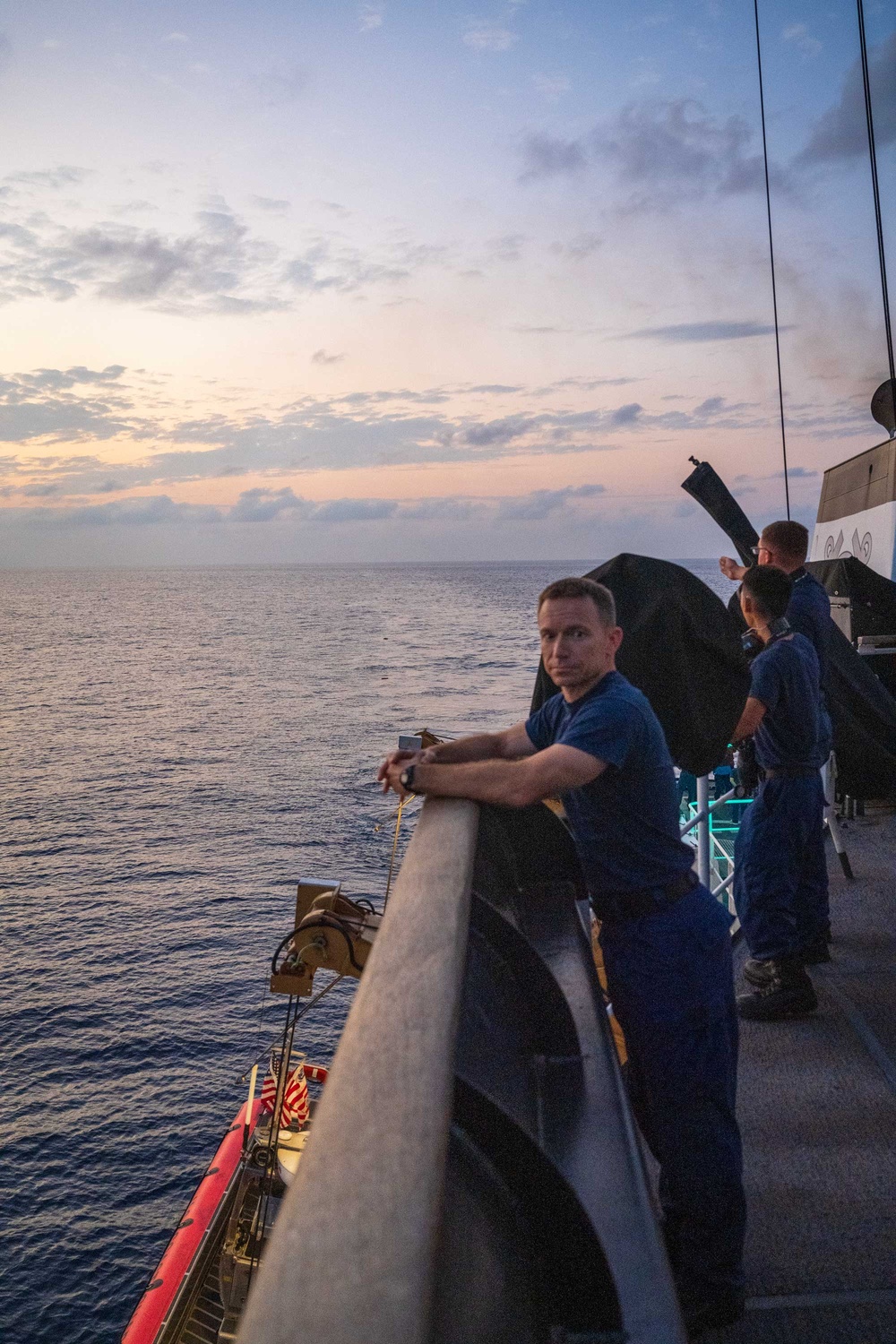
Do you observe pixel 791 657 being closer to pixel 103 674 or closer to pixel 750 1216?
pixel 750 1216

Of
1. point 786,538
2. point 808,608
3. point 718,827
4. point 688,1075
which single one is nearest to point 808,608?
point 808,608

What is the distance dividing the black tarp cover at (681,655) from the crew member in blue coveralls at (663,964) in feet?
3.55

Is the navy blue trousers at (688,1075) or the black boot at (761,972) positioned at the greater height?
the navy blue trousers at (688,1075)

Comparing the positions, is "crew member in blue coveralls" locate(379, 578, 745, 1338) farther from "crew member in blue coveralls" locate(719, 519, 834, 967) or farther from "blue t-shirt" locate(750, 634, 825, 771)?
"crew member in blue coveralls" locate(719, 519, 834, 967)

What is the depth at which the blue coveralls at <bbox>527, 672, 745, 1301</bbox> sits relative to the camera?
274cm

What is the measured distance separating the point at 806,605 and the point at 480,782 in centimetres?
377

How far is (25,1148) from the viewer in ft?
77.7

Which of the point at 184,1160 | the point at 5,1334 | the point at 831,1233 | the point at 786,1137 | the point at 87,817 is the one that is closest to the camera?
the point at 831,1233

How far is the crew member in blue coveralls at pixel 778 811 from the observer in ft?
15.5

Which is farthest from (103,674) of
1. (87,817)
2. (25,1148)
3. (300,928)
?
(300,928)

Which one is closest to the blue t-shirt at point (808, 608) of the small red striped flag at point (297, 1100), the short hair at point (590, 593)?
the short hair at point (590, 593)

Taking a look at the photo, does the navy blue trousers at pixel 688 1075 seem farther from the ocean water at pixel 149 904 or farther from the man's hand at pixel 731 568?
the ocean water at pixel 149 904

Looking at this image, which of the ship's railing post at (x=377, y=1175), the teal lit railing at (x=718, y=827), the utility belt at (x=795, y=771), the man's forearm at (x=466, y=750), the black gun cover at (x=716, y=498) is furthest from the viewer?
the black gun cover at (x=716, y=498)

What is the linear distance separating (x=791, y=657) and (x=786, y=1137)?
207cm
